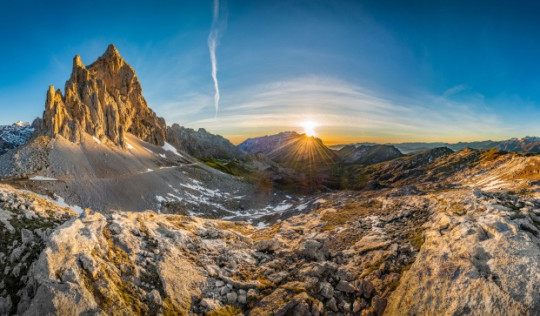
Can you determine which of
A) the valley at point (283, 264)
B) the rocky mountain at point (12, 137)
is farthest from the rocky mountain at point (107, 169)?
the rocky mountain at point (12, 137)

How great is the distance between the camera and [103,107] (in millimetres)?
97500

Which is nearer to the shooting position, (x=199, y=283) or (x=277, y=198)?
(x=199, y=283)

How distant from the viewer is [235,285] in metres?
14.3

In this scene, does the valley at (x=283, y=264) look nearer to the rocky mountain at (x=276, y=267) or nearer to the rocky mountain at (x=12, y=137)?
the rocky mountain at (x=276, y=267)

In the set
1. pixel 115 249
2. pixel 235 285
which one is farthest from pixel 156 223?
pixel 235 285

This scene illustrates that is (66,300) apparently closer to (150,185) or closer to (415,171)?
(150,185)

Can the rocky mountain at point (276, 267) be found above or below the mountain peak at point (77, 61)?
below

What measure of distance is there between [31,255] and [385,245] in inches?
829

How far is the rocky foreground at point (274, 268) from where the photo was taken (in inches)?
408

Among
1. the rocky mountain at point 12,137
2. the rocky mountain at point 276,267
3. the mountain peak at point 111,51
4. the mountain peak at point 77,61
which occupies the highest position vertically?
the mountain peak at point 111,51

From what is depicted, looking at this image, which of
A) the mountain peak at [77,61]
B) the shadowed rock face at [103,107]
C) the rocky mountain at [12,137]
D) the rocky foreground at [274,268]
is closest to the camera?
the rocky foreground at [274,268]

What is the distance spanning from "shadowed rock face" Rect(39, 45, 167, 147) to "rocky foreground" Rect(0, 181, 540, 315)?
77.5 meters

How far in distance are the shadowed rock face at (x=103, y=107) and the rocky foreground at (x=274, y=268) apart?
7747 centimetres

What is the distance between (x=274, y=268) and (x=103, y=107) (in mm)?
109803
